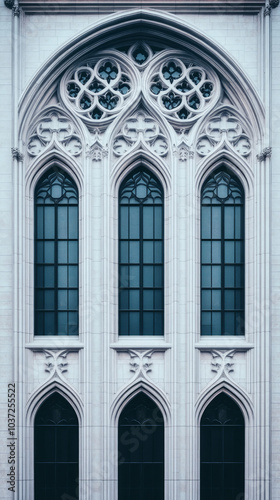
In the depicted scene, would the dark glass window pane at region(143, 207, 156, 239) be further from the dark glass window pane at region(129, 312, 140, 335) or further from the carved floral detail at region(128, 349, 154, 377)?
the carved floral detail at region(128, 349, 154, 377)

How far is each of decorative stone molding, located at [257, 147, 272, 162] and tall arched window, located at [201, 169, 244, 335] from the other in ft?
2.99

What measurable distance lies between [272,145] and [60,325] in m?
6.99

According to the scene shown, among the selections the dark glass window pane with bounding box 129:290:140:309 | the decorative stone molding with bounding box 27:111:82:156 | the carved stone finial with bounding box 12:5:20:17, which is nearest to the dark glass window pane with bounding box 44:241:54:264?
the dark glass window pane with bounding box 129:290:140:309

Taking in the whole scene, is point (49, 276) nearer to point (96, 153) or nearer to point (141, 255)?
point (141, 255)

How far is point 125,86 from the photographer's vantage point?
17484 mm

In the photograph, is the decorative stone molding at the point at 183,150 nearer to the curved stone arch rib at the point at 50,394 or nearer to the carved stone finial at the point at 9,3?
the carved stone finial at the point at 9,3

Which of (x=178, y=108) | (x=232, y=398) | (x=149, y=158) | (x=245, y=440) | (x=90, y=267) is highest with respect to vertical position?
(x=178, y=108)

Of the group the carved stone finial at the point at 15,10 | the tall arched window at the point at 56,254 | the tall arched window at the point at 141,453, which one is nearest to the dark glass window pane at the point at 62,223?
the tall arched window at the point at 56,254

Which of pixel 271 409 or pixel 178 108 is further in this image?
pixel 178 108

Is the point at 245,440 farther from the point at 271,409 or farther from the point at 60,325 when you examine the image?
the point at 60,325

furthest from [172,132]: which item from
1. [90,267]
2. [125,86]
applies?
[90,267]

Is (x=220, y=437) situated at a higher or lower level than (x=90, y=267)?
lower

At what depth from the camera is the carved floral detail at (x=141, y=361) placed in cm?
1647

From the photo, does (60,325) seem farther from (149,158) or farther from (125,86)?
(125,86)
